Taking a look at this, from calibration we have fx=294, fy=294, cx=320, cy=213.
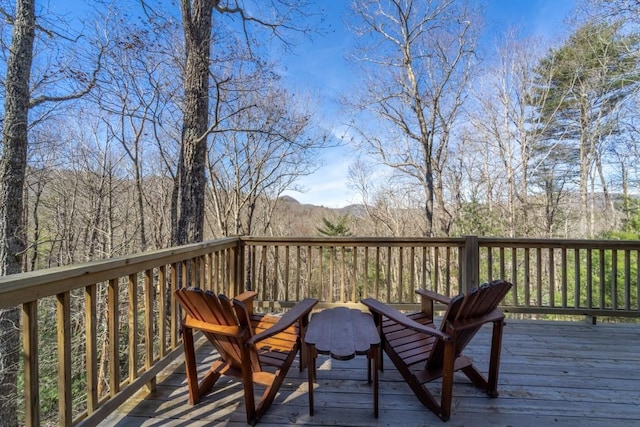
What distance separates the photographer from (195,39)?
3.90 metres

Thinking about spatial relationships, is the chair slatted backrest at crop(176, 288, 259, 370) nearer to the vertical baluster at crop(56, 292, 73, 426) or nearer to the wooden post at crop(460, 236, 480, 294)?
the vertical baluster at crop(56, 292, 73, 426)

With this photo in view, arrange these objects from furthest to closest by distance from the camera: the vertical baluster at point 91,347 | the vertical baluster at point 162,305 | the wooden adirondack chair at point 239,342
Answer: the vertical baluster at point 162,305
the wooden adirondack chair at point 239,342
the vertical baluster at point 91,347

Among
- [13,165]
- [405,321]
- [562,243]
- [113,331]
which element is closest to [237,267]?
[113,331]

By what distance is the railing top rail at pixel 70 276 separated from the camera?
113 cm

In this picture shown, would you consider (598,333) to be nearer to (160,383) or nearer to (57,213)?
(160,383)

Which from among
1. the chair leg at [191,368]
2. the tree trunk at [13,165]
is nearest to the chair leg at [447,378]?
the chair leg at [191,368]

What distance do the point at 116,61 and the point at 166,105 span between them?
122 cm

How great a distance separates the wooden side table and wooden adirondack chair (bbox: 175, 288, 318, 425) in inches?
6.0

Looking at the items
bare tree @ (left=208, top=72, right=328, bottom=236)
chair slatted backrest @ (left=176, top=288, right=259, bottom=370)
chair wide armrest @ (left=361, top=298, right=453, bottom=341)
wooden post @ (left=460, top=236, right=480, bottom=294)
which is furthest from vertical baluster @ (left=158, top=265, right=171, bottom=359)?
bare tree @ (left=208, top=72, right=328, bottom=236)

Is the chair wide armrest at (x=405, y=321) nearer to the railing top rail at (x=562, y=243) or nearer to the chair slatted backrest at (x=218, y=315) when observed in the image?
the chair slatted backrest at (x=218, y=315)

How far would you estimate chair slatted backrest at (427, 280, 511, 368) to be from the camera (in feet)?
5.35

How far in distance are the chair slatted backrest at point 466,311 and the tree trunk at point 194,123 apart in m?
2.97

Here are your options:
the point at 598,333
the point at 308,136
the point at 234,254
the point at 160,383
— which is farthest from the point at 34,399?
the point at 308,136

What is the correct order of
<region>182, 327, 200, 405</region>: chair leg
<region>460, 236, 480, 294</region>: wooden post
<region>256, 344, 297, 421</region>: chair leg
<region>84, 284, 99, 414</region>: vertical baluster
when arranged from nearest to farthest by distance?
<region>84, 284, 99, 414</region>: vertical baluster
<region>256, 344, 297, 421</region>: chair leg
<region>182, 327, 200, 405</region>: chair leg
<region>460, 236, 480, 294</region>: wooden post
